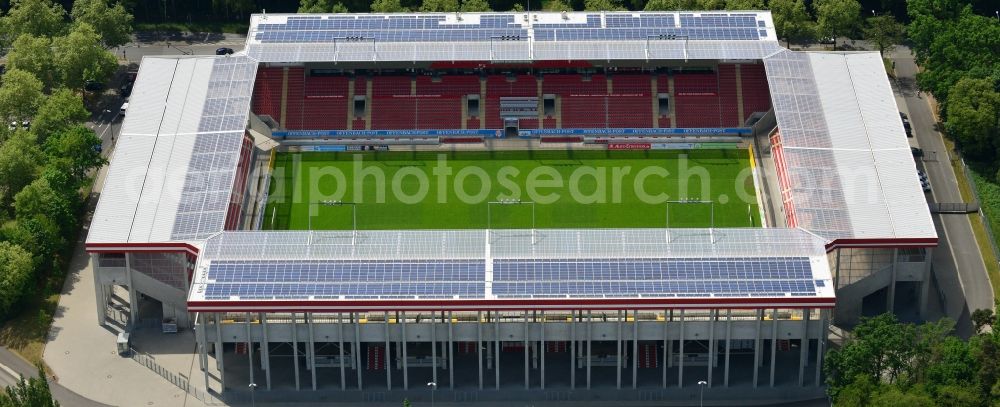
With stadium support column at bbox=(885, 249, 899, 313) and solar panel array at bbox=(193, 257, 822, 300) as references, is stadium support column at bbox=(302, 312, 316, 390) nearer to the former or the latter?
solar panel array at bbox=(193, 257, 822, 300)

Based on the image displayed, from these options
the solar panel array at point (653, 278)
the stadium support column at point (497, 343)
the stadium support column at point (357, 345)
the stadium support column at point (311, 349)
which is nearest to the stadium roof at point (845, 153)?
the solar panel array at point (653, 278)

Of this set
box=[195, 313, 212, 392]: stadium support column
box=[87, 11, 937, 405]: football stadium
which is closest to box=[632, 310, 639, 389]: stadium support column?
box=[87, 11, 937, 405]: football stadium

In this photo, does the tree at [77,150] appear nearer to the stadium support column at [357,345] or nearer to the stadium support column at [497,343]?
the stadium support column at [357,345]

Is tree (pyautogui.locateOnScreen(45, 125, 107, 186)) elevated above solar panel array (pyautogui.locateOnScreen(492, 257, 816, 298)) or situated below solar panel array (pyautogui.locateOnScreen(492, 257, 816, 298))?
above

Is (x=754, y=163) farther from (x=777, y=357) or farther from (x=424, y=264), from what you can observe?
(x=424, y=264)

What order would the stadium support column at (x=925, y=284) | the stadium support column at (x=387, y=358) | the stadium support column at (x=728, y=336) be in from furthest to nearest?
the stadium support column at (x=925, y=284)
the stadium support column at (x=387, y=358)
the stadium support column at (x=728, y=336)

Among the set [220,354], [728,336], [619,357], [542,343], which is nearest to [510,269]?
[542,343]
